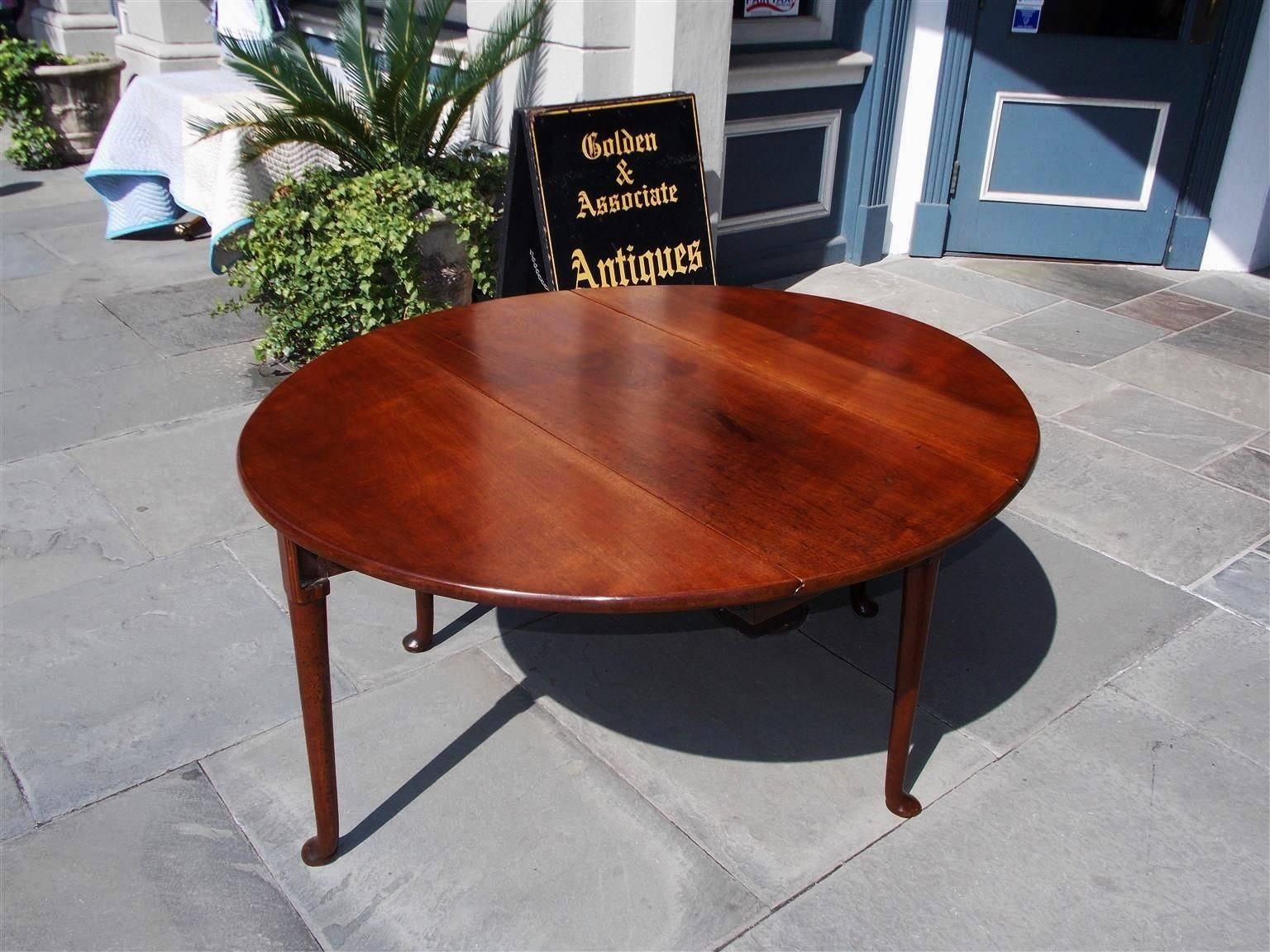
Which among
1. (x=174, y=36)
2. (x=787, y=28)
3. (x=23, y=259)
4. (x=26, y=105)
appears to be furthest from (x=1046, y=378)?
(x=26, y=105)

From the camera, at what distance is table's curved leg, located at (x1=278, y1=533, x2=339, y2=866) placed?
167 cm

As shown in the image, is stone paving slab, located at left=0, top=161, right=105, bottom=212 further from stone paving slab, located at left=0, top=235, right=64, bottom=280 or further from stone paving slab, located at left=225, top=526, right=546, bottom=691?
stone paving slab, located at left=225, top=526, right=546, bottom=691

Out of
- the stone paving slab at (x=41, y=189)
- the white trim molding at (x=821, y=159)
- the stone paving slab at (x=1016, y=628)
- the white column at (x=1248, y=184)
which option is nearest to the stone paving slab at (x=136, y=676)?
the stone paving slab at (x=1016, y=628)

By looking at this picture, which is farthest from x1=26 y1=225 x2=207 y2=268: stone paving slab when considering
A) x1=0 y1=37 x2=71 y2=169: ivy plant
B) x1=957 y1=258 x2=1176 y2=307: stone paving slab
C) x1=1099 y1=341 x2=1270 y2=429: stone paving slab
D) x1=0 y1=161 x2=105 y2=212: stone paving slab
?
x1=1099 y1=341 x2=1270 y2=429: stone paving slab

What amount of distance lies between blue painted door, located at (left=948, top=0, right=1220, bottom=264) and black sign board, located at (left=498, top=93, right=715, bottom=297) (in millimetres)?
2010

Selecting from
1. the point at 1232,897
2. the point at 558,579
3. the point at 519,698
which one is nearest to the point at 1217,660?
the point at 1232,897

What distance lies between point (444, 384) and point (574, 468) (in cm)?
43

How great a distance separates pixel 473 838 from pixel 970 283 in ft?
13.2

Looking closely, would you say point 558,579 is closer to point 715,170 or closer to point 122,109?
point 715,170

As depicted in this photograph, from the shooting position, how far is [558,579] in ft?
4.91

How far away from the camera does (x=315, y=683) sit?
180 cm

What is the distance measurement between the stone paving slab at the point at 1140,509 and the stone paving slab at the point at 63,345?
331 centimetres

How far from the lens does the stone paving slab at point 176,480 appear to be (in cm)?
304

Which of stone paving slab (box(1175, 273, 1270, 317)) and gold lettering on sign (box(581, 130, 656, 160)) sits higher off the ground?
gold lettering on sign (box(581, 130, 656, 160))
